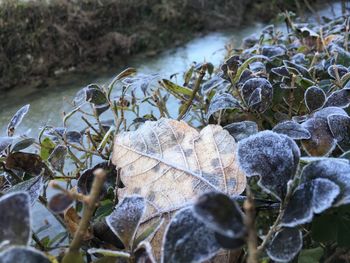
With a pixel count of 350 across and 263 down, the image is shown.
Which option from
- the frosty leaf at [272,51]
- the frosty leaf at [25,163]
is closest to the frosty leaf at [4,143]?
the frosty leaf at [25,163]

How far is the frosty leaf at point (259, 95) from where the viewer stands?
53 centimetres

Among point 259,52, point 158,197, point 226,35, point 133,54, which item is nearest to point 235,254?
point 158,197

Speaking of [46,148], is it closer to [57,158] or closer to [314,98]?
[57,158]

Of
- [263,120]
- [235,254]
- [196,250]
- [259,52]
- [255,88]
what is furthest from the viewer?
[259,52]

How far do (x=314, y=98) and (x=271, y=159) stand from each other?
22 centimetres

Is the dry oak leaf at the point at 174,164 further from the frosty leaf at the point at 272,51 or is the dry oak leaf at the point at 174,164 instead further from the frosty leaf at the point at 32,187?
the frosty leaf at the point at 272,51

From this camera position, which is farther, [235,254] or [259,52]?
[259,52]

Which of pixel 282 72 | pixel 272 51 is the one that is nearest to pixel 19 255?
pixel 282 72

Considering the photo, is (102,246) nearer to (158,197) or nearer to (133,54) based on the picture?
(158,197)

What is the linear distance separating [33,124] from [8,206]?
2.97 feet

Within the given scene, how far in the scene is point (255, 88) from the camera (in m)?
0.55

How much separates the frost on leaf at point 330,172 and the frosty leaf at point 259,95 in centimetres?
21

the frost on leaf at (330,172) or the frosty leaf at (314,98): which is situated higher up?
the frost on leaf at (330,172)

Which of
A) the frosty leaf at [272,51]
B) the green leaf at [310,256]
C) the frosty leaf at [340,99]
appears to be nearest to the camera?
the green leaf at [310,256]
